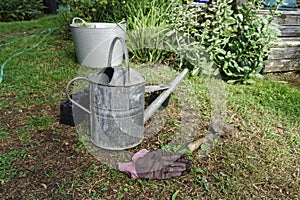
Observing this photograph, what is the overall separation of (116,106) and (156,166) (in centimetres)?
38

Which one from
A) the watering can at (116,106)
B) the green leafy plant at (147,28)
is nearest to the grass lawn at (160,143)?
the watering can at (116,106)

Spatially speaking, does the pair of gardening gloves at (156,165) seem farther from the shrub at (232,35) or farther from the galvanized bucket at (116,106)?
the shrub at (232,35)

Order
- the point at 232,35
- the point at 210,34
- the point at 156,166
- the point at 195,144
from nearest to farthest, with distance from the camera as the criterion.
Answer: the point at 156,166, the point at 195,144, the point at 232,35, the point at 210,34

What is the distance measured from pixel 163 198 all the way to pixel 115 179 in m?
0.28

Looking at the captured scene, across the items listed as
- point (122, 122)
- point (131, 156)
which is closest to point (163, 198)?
point (131, 156)

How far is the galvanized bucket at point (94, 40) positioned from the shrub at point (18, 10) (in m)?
3.94

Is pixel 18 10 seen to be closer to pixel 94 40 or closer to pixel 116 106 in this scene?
pixel 94 40

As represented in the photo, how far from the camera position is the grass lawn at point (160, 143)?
56.3 inches

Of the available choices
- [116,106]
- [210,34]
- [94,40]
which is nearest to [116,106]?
[116,106]

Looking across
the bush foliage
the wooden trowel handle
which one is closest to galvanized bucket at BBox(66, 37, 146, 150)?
the wooden trowel handle

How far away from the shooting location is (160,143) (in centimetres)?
179

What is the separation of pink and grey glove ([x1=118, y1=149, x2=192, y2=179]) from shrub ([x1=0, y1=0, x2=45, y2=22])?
5833 mm

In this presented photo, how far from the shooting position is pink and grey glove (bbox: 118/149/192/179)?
1480 mm

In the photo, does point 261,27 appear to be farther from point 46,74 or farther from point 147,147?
point 46,74
